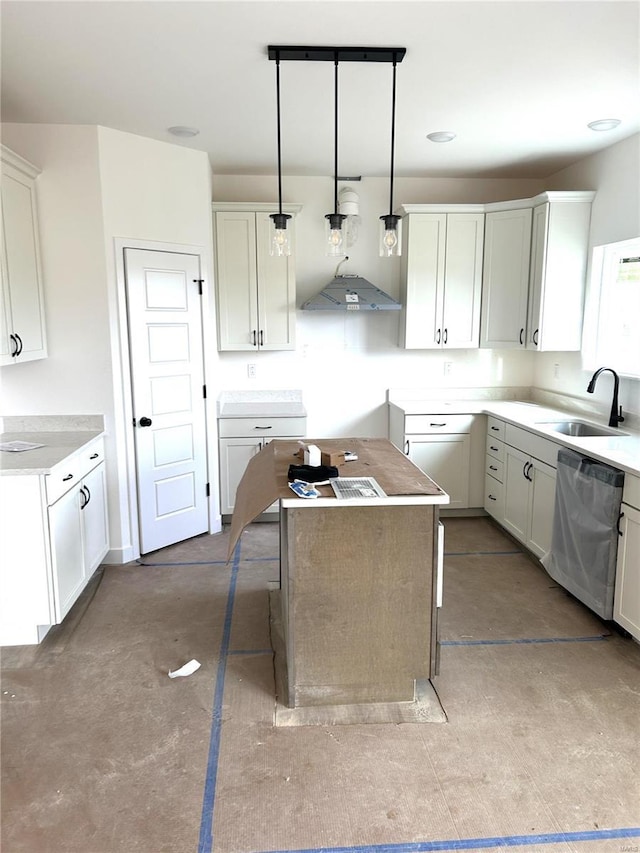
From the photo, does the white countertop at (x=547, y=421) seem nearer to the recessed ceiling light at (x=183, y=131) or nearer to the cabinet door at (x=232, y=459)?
the cabinet door at (x=232, y=459)

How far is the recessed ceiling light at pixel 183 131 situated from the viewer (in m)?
3.46

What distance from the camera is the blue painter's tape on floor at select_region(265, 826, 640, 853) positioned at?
1.75 meters

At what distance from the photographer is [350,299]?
4375 millimetres

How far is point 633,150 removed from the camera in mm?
3605

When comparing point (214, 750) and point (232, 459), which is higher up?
point (232, 459)

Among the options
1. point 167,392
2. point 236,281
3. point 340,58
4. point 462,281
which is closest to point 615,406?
point 462,281

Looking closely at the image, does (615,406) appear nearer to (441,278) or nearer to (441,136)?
(441,278)

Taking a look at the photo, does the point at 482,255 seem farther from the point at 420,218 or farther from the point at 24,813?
the point at 24,813

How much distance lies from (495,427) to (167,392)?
7.96ft

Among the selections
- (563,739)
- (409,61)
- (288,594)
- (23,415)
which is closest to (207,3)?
(409,61)

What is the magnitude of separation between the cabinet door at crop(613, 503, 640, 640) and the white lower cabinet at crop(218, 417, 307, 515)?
2.44 meters

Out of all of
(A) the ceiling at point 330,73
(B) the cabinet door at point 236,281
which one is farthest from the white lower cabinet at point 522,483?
(B) the cabinet door at point 236,281

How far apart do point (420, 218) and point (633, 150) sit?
58.0 inches

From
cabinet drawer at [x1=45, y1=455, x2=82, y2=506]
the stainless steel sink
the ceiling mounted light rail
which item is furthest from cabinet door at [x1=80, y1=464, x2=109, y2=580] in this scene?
the stainless steel sink
